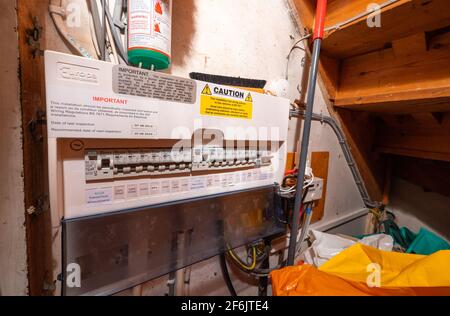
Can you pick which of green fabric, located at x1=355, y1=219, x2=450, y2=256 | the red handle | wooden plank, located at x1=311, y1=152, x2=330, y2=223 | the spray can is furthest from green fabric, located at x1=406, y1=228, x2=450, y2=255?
the spray can

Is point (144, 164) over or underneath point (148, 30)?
underneath

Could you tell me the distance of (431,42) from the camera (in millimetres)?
807

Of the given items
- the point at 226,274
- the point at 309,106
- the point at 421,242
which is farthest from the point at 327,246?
the point at 421,242

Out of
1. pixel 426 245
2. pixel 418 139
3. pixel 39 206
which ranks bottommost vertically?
pixel 426 245

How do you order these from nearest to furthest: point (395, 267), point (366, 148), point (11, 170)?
point (11, 170)
point (395, 267)
point (366, 148)

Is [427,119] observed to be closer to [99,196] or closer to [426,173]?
[426,173]

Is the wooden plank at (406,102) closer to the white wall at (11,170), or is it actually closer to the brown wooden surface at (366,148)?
the brown wooden surface at (366,148)

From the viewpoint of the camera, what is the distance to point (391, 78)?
93 centimetres

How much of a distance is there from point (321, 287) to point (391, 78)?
0.99 m

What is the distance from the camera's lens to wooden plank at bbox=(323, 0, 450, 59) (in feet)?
2.11

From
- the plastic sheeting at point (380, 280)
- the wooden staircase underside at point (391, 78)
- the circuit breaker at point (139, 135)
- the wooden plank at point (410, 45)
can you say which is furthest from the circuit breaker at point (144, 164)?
the wooden plank at point (410, 45)

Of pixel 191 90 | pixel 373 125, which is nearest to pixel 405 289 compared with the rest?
pixel 191 90

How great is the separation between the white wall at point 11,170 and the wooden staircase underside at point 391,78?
106 cm

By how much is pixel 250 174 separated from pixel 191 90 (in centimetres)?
36
